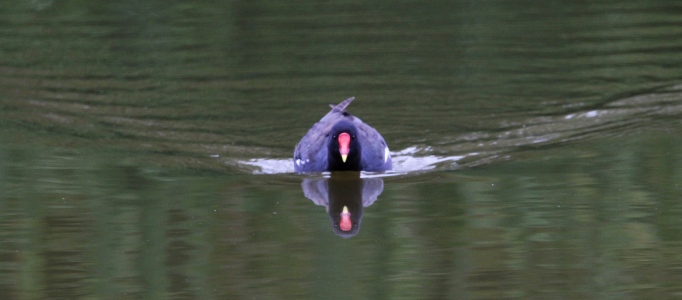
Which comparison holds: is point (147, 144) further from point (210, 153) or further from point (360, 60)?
point (360, 60)

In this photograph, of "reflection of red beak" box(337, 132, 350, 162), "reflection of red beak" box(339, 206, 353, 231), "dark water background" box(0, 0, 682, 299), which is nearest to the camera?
"dark water background" box(0, 0, 682, 299)

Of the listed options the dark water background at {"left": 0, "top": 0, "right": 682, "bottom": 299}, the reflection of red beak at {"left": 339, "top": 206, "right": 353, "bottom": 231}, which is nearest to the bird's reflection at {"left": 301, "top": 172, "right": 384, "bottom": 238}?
the reflection of red beak at {"left": 339, "top": 206, "right": 353, "bottom": 231}

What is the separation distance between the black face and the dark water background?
0.38 m

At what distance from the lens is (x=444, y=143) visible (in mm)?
9578

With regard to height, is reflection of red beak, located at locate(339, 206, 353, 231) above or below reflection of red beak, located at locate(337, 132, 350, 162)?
below

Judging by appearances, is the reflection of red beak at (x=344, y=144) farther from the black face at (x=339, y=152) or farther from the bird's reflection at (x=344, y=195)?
the bird's reflection at (x=344, y=195)

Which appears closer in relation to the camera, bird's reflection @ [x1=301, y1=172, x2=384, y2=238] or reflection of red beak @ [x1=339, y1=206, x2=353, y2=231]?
reflection of red beak @ [x1=339, y1=206, x2=353, y2=231]

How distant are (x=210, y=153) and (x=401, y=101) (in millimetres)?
2465

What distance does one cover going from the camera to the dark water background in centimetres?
573

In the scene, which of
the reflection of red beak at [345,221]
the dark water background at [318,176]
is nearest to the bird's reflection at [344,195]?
the reflection of red beak at [345,221]

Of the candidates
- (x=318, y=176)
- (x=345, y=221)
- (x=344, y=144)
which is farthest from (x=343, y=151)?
(x=345, y=221)

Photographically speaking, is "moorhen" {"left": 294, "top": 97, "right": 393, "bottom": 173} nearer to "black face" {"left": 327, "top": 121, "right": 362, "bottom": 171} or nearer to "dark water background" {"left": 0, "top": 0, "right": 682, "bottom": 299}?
"black face" {"left": 327, "top": 121, "right": 362, "bottom": 171}

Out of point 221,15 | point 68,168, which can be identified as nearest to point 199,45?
point 221,15

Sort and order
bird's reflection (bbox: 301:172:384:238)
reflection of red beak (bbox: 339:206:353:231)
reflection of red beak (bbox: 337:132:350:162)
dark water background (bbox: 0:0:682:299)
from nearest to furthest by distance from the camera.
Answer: dark water background (bbox: 0:0:682:299), reflection of red beak (bbox: 339:206:353:231), bird's reflection (bbox: 301:172:384:238), reflection of red beak (bbox: 337:132:350:162)
